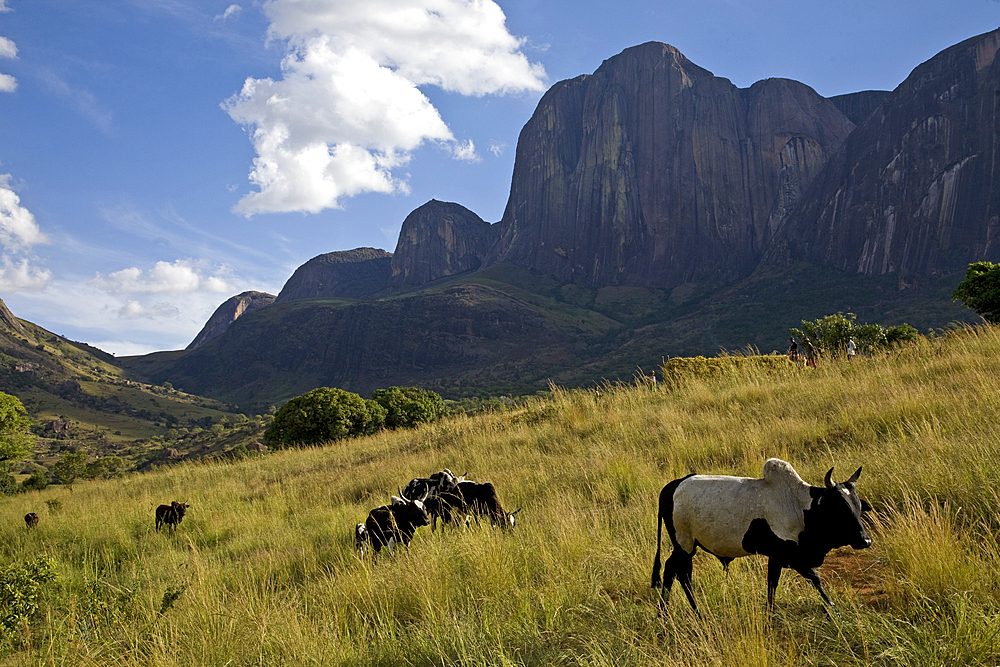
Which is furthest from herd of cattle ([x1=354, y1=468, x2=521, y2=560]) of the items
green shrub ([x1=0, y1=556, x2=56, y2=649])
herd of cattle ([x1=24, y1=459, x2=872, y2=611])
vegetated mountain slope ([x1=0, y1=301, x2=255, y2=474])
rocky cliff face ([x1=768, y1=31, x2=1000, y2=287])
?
rocky cliff face ([x1=768, y1=31, x2=1000, y2=287])

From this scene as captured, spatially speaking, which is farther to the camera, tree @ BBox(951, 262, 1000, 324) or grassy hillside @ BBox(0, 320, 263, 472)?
grassy hillside @ BBox(0, 320, 263, 472)

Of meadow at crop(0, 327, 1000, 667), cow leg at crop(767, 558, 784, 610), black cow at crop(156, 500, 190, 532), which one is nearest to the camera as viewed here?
cow leg at crop(767, 558, 784, 610)

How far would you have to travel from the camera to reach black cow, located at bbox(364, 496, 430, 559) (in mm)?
5623

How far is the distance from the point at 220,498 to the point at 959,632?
12.3 meters

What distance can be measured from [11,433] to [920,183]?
17892cm

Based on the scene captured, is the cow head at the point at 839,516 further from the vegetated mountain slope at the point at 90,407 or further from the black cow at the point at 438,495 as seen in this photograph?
the vegetated mountain slope at the point at 90,407

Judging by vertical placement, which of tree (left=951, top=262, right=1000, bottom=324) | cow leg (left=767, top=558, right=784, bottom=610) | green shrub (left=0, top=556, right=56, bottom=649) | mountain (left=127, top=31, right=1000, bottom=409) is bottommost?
green shrub (left=0, top=556, right=56, bottom=649)

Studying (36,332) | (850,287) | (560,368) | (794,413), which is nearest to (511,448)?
(794,413)

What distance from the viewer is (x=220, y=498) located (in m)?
11.2

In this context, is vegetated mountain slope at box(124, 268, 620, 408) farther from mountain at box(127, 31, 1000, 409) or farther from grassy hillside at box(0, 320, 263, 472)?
grassy hillside at box(0, 320, 263, 472)

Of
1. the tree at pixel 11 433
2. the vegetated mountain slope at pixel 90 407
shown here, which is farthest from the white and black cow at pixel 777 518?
the vegetated mountain slope at pixel 90 407

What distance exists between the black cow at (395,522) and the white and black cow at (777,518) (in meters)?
3.76

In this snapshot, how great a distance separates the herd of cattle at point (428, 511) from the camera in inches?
221

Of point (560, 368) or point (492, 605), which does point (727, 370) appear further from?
point (560, 368)
